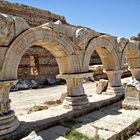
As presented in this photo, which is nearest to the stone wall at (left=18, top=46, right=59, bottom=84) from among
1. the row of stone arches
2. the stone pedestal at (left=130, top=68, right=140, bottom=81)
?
the stone pedestal at (left=130, top=68, right=140, bottom=81)

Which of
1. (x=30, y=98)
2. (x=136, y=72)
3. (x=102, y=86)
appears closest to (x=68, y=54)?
(x=102, y=86)

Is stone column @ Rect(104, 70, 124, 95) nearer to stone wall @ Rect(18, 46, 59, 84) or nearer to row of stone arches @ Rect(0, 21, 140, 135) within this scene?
row of stone arches @ Rect(0, 21, 140, 135)

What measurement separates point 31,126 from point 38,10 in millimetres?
14358

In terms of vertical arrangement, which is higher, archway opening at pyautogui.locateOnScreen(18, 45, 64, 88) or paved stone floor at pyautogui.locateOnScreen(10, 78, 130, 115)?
archway opening at pyautogui.locateOnScreen(18, 45, 64, 88)

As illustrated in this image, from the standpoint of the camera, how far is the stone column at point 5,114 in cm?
360

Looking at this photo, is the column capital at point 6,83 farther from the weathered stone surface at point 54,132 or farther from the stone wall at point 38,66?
the stone wall at point 38,66

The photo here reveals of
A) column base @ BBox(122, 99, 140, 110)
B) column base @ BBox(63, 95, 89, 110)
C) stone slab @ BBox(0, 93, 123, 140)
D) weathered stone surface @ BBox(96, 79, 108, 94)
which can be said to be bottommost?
stone slab @ BBox(0, 93, 123, 140)

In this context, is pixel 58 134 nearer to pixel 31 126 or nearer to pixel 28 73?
pixel 31 126

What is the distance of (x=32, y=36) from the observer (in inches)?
166

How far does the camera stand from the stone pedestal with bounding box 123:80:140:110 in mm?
5539

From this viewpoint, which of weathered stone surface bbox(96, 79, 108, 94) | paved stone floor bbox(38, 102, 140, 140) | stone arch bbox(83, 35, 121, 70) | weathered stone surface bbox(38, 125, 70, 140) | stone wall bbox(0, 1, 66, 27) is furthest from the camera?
stone wall bbox(0, 1, 66, 27)

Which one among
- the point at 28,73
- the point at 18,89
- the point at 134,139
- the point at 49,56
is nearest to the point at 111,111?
the point at 134,139

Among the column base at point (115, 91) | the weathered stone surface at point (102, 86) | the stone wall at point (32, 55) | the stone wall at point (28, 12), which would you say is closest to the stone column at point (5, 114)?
the column base at point (115, 91)

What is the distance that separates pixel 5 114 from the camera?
3719 millimetres
